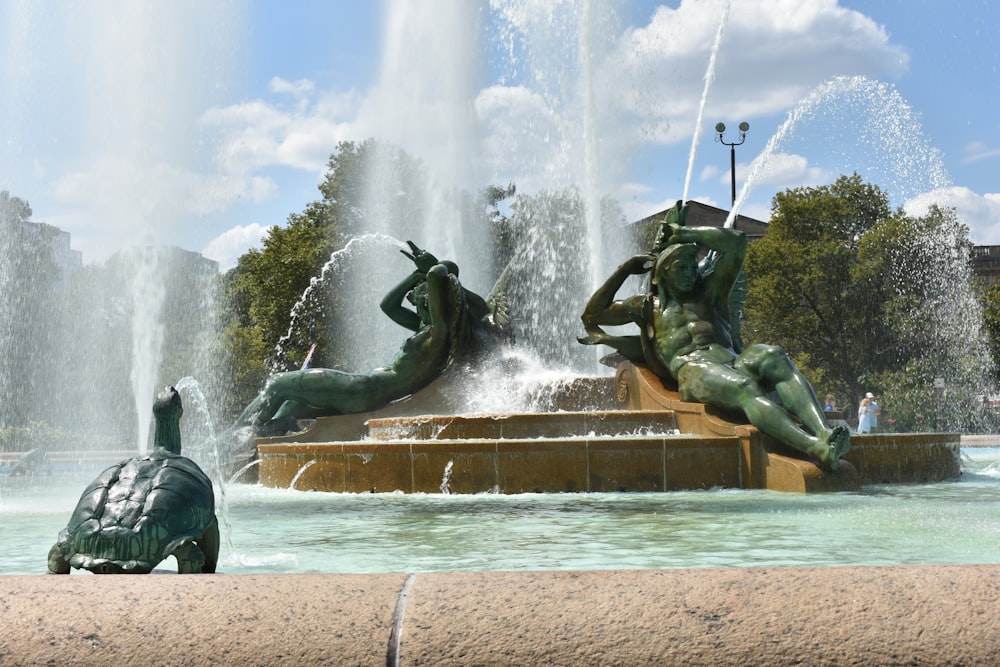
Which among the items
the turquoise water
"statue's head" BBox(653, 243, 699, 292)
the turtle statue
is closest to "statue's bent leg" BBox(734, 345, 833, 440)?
the turquoise water

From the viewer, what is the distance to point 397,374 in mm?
13930

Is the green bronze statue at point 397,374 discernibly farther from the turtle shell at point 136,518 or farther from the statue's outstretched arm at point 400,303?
the turtle shell at point 136,518

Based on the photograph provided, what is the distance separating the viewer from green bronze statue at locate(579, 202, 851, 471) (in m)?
9.64

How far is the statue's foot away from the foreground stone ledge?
658 cm

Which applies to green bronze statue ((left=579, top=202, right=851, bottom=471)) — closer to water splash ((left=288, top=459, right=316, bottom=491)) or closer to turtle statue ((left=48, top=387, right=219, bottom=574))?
water splash ((left=288, top=459, right=316, bottom=491))

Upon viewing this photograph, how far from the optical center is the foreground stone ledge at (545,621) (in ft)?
8.22

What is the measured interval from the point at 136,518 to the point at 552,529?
3.22m

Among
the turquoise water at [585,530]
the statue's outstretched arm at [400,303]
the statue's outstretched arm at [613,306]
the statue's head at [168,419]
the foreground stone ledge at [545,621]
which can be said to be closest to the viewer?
the foreground stone ledge at [545,621]

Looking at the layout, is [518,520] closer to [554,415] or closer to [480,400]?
[554,415]

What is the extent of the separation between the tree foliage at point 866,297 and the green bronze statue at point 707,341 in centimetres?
2461

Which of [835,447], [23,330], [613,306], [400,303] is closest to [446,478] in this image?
[835,447]

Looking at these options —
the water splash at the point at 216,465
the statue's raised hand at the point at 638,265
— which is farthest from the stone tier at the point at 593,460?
the statue's raised hand at the point at 638,265

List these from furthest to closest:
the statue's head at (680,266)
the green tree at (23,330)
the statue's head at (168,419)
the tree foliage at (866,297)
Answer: the tree foliage at (866,297)
the green tree at (23,330)
the statue's head at (680,266)
the statue's head at (168,419)

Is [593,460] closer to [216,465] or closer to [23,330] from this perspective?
[216,465]
